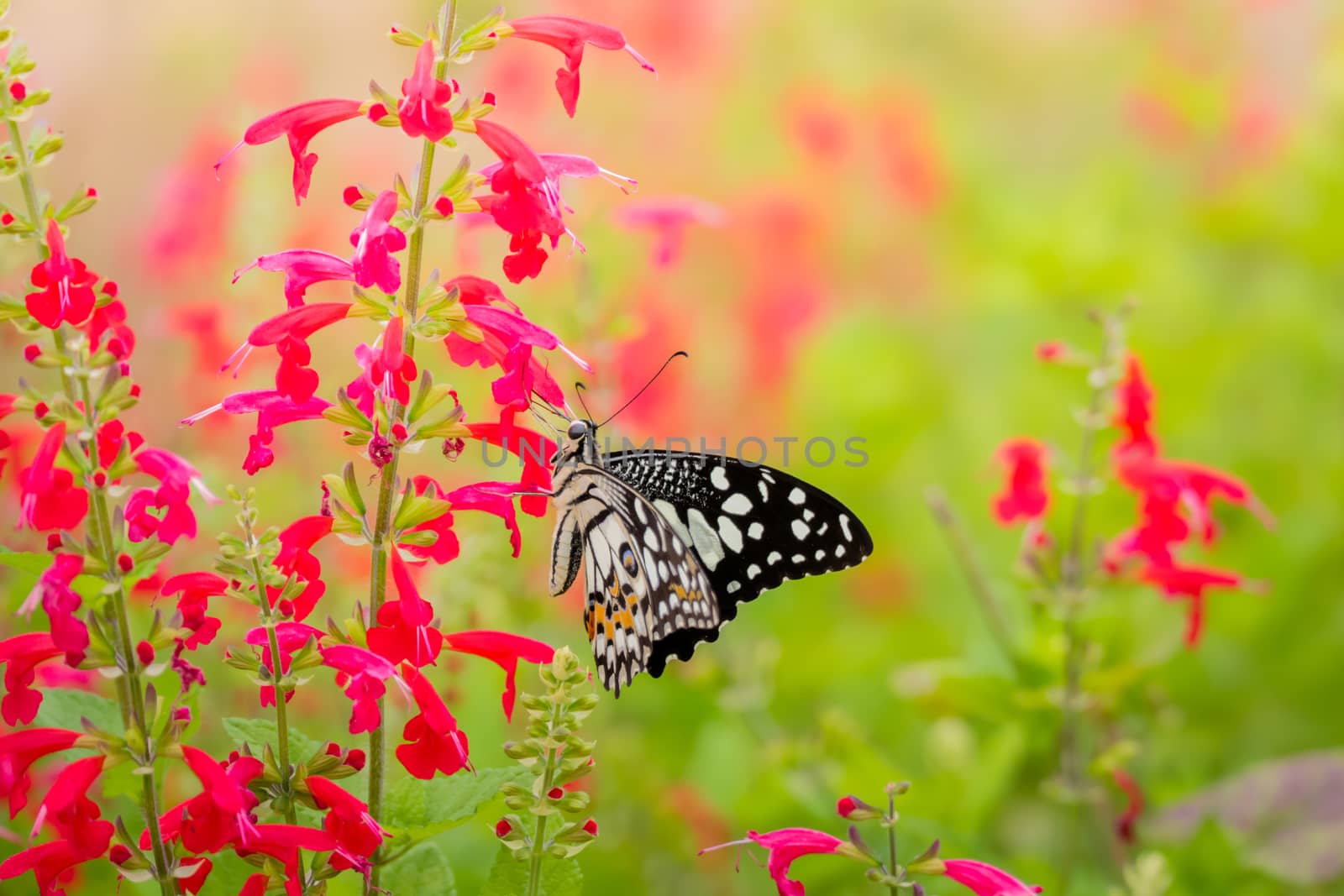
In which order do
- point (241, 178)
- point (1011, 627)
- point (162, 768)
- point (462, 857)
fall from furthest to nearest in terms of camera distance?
point (241, 178), point (1011, 627), point (462, 857), point (162, 768)

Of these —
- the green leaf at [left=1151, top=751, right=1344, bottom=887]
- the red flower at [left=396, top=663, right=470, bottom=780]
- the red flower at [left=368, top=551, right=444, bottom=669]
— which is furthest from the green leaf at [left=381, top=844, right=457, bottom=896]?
the green leaf at [left=1151, top=751, right=1344, bottom=887]

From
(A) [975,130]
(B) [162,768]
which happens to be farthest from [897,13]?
(B) [162,768]

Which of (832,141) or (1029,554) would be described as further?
(832,141)

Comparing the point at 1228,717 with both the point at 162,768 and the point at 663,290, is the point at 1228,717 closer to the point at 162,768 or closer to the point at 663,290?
the point at 663,290

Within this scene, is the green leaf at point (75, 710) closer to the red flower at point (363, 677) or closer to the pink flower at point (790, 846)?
the red flower at point (363, 677)

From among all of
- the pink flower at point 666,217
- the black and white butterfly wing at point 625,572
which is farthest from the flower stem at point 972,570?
the pink flower at point 666,217

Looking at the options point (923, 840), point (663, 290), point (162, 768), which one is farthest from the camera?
point (663, 290)

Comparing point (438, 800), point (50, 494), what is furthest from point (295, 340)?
point (438, 800)
